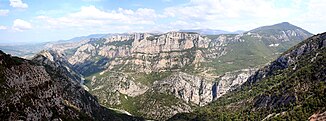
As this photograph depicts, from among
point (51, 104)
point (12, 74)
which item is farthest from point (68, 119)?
point (12, 74)

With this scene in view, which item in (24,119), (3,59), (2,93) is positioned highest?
(3,59)

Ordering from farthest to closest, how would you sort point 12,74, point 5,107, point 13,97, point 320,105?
point 320,105, point 12,74, point 13,97, point 5,107

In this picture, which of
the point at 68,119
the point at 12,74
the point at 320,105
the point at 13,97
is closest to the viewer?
the point at 13,97

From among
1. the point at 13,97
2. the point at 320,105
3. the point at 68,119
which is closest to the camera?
the point at 13,97

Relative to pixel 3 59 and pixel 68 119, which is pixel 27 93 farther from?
pixel 68 119

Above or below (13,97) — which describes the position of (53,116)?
below

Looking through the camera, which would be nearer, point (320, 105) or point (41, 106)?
point (41, 106)

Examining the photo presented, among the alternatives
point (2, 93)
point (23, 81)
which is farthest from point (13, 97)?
point (23, 81)

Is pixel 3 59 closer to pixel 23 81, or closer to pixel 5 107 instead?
pixel 23 81

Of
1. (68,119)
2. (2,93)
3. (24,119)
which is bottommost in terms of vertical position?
(68,119)

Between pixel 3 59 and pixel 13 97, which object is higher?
pixel 3 59
